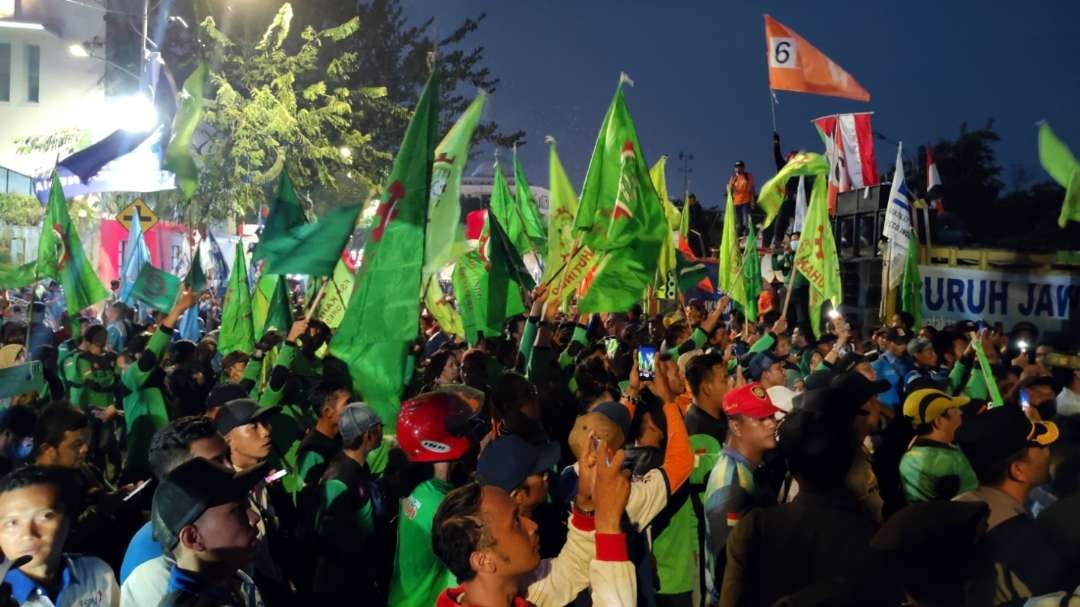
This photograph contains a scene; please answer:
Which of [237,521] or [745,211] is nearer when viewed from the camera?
[237,521]

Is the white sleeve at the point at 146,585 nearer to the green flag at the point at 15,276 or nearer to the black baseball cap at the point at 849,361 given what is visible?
the black baseball cap at the point at 849,361

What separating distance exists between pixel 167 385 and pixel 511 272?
2963mm

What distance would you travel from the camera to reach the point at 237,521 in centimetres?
321

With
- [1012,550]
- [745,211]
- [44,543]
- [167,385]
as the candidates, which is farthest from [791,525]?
[745,211]

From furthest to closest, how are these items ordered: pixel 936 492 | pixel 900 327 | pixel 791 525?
1. pixel 900 327
2. pixel 936 492
3. pixel 791 525

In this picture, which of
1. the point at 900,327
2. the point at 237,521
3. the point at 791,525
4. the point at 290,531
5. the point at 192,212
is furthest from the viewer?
the point at 192,212

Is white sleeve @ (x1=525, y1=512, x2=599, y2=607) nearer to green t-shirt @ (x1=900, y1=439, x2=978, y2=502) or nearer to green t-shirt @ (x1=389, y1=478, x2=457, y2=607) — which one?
green t-shirt @ (x1=389, y1=478, x2=457, y2=607)

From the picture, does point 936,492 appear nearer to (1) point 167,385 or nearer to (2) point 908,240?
(1) point 167,385

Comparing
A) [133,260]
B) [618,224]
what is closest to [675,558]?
[618,224]

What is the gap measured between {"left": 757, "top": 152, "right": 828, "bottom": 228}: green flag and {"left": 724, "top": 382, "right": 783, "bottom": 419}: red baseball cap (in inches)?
→ 316

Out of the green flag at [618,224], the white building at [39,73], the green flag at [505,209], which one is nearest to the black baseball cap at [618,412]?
the green flag at [618,224]

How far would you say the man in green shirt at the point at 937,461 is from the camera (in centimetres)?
504

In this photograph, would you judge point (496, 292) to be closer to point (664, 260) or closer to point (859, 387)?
point (664, 260)

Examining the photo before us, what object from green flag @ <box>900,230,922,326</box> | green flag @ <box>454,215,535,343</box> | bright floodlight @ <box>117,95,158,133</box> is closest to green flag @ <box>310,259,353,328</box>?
green flag @ <box>454,215,535,343</box>
